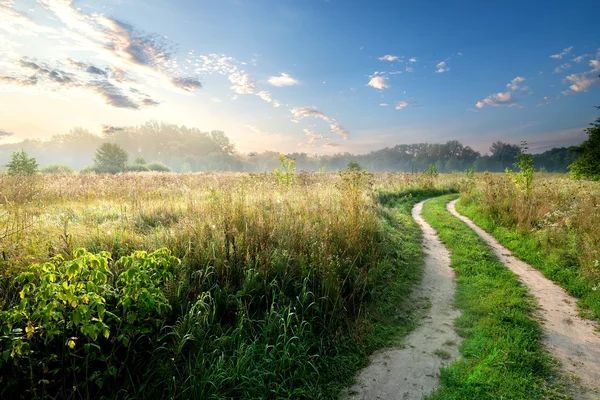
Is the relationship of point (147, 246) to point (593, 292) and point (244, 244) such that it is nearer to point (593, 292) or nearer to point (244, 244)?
point (244, 244)

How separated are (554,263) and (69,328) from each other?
977 centimetres

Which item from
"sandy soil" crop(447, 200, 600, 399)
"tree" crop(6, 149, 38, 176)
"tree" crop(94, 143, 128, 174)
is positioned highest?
"tree" crop(94, 143, 128, 174)

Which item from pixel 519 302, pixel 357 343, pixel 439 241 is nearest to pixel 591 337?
pixel 519 302

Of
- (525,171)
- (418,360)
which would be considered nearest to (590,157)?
(525,171)

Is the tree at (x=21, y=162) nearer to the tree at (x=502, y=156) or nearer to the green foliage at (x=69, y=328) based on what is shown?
the green foliage at (x=69, y=328)

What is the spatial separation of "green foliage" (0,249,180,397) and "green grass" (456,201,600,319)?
7.36 metres

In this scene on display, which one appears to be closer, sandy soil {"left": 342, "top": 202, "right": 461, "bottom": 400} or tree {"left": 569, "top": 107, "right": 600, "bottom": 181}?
sandy soil {"left": 342, "top": 202, "right": 461, "bottom": 400}

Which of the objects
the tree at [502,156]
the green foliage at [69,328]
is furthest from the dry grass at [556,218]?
the tree at [502,156]

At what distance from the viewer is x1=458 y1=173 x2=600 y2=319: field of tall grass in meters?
6.09

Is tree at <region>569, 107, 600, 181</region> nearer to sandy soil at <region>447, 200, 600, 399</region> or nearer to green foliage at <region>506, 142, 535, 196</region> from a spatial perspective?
green foliage at <region>506, 142, 535, 196</region>

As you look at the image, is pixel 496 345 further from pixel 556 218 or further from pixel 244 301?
pixel 556 218

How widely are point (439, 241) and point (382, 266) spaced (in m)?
4.36

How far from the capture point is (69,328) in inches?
114

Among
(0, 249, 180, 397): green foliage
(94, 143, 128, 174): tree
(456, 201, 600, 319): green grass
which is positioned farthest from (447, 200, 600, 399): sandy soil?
(94, 143, 128, 174): tree
